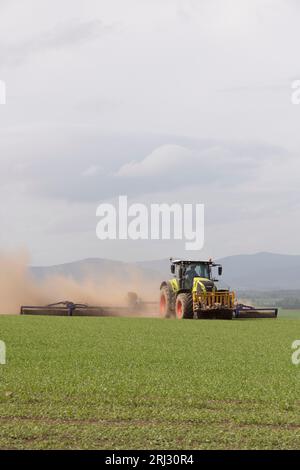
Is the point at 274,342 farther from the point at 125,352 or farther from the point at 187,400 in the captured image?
the point at 187,400

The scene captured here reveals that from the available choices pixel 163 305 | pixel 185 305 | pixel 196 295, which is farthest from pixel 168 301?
pixel 196 295

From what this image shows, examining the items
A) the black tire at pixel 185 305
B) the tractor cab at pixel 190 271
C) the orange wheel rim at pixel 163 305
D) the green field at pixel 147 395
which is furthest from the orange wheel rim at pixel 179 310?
the green field at pixel 147 395

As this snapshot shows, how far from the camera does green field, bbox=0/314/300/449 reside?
29.5 ft

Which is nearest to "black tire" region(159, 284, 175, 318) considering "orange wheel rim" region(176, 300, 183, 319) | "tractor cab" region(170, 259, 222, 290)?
"tractor cab" region(170, 259, 222, 290)

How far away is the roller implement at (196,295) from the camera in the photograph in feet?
117

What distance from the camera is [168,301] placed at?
38438 millimetres

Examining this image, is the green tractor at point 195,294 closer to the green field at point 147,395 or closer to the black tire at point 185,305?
the black tire at point 185,305

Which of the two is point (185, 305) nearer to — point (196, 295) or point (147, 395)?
point (196, 295)

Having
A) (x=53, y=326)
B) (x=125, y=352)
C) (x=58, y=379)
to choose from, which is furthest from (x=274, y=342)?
(x=58, y=379)
